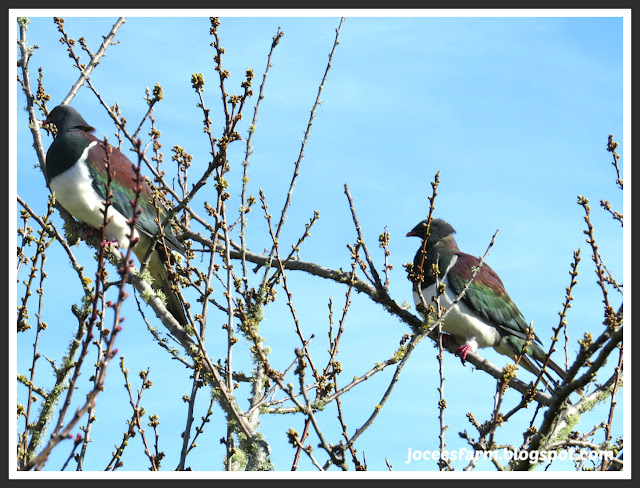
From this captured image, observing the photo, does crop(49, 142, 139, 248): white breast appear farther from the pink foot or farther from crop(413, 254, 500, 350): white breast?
the pink foot

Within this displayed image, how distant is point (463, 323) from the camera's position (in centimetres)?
473

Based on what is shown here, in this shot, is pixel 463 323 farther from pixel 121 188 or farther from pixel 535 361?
pixel 121 188

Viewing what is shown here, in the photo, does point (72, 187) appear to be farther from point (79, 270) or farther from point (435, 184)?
point (435, 184)

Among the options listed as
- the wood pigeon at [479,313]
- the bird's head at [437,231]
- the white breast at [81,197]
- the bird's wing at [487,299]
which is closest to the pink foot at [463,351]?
the wood pigeon at [479,313]

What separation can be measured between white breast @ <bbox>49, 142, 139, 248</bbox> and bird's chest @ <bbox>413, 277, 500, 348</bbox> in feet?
6.22

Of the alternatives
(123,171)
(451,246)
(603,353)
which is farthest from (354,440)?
(451,246)

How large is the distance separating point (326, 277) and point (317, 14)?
1475 millimetres

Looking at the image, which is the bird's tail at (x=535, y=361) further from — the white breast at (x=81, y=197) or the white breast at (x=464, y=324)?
the white breast at (x=81, y=197)

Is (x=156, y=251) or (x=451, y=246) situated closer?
(x=156, y=251)

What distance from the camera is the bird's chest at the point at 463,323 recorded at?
186 inches

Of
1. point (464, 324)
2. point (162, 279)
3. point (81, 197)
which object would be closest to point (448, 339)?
point (464, 324)

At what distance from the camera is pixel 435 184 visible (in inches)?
116

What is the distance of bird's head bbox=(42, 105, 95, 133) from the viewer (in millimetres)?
4582

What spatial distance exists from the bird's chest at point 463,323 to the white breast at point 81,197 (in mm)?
1897
